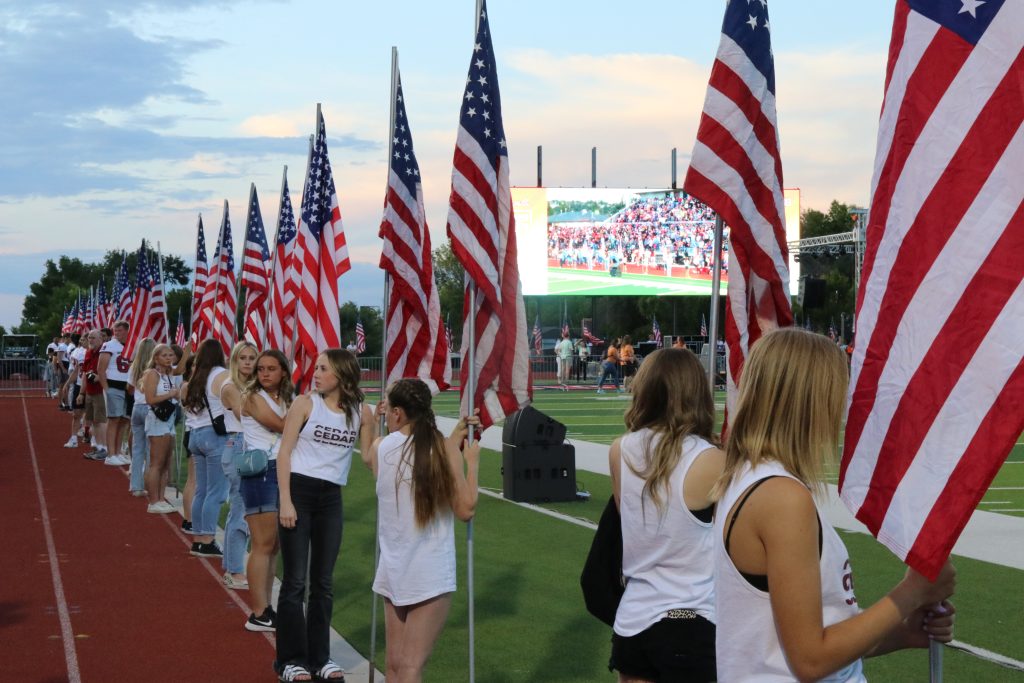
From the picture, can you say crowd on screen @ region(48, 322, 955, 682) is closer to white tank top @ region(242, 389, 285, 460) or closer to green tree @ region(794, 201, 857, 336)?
white tank top @ region(242, 389, 285, 460)

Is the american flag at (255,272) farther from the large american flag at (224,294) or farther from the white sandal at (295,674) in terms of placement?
the white sandal at (295,674)

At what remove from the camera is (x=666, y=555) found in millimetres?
4410

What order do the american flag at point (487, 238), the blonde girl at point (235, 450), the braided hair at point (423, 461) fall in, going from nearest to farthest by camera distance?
the braided hair at point (423, 461), the american flag at point (487, 238), the blonde girl at point (235, 450)

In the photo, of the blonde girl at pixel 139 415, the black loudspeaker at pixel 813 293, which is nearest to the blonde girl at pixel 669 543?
the blonde girl at pixel 139 415

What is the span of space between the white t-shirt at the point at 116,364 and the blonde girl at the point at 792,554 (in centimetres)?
1832

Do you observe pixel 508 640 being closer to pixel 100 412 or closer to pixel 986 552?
pixel 986 552

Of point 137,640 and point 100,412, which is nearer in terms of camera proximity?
point 137,640

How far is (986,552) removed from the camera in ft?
40.3

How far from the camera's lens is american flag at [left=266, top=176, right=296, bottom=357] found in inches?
588

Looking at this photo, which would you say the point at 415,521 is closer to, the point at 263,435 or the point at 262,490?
the point at 262,490

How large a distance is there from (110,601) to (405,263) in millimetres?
3678

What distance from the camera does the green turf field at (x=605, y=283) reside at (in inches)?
2329

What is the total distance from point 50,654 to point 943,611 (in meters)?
7.37

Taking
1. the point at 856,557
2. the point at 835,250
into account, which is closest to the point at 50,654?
the point at 856,557
